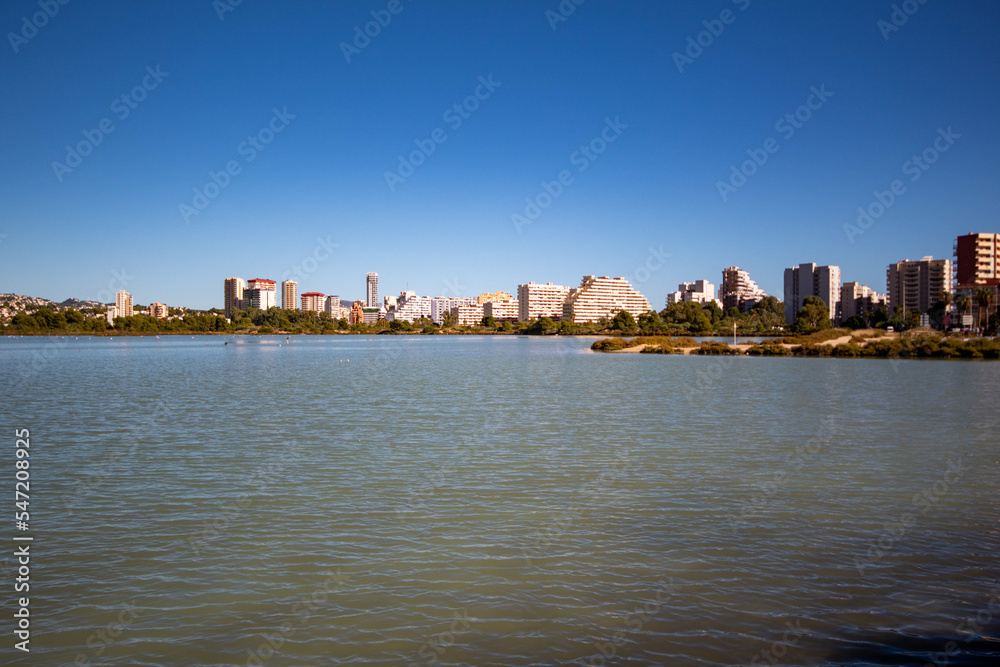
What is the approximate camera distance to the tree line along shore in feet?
212

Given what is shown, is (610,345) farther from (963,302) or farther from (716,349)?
(963,302)

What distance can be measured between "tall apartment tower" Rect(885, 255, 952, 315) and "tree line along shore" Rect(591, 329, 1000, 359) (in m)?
122

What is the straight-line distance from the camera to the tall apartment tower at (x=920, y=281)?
596 feet

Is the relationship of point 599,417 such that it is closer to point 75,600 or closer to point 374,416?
point 374,416

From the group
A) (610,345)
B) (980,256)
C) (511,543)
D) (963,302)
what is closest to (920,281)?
(980,256)

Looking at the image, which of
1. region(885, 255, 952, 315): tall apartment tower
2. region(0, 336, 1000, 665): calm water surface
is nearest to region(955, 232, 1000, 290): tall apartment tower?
region(885, 255, 952, 315): tall apartment tower

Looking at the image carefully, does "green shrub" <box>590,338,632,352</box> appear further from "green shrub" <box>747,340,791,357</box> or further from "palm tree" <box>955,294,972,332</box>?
"palm tree" <box>955,294,972,332</box>

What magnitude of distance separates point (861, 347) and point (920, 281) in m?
144

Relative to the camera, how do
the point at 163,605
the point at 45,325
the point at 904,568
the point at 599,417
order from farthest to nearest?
the point at 45,325
the point at 599,417
the point at 904,568
the point at 163,605

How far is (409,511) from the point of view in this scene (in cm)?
1138

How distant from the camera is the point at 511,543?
382 inches

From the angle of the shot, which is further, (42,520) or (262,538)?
(42,520)

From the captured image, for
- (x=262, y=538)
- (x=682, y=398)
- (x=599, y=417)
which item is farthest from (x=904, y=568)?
(x=682, y=398)

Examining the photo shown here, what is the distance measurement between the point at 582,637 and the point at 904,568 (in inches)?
196
